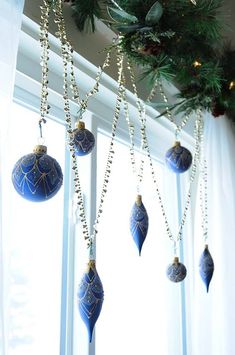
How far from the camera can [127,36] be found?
890 mm

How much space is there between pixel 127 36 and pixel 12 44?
0.29 meters

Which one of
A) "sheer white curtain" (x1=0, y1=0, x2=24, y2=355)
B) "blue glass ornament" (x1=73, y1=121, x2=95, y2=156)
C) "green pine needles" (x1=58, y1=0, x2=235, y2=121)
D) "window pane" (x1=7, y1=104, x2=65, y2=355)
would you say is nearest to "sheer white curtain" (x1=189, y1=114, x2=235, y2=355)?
"green pine needles" (x1=58, y1=0, x2=235, y2=121)

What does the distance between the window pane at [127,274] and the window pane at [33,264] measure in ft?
0.55

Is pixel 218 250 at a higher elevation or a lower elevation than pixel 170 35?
lower

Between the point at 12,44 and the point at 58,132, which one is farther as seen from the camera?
the point at 58,132

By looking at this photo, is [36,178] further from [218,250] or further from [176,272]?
[218,250]

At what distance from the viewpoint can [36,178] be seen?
0.57m

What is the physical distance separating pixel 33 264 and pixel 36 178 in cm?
48

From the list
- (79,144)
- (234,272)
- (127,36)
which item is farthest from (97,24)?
(234,272)

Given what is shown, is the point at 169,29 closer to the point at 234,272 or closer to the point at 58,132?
the point at 58,132

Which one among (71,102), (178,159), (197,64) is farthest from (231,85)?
(71,102)

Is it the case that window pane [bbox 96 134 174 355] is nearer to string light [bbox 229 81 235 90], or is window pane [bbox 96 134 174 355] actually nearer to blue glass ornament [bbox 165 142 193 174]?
blue glass ornament [bbox 165 142 193 174]

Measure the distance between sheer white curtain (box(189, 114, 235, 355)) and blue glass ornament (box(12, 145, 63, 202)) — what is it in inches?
36.0

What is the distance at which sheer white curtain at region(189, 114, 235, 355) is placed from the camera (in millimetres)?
1312
